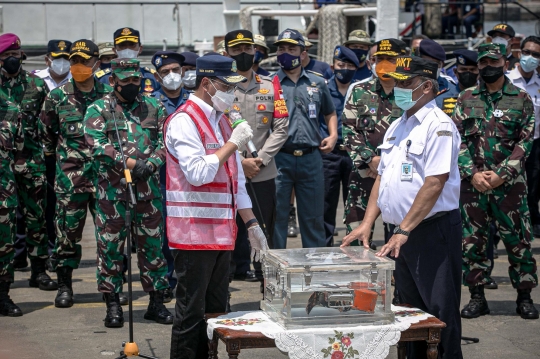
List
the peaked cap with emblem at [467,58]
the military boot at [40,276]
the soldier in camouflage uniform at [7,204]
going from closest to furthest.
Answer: the soldier in camouflage uniform at [7,204] → the military boot at [40,276] → the peaked cap with emblem at [467,58]

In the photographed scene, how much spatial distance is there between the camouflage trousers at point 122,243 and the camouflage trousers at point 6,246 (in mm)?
1112

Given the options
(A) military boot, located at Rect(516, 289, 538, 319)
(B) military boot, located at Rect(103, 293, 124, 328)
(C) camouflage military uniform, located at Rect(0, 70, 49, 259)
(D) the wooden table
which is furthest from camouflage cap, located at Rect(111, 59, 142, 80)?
(A) military boot, located at Rect(516, 289, 538, 319)

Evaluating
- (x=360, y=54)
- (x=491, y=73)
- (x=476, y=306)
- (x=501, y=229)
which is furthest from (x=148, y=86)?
(x=476, y=306)

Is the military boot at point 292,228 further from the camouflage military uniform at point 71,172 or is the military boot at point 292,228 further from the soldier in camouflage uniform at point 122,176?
the soldier in camouflage uniform at point 122,176

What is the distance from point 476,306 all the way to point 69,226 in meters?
3.85

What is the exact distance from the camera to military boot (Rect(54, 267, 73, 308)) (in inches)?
328

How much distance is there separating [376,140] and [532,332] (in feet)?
7.33

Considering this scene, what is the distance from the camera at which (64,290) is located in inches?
331

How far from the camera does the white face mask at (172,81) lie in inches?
358

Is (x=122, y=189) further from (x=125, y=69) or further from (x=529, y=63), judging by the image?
(x=529, y=63)

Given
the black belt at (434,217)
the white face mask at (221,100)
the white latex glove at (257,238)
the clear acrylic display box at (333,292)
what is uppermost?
the white face mask at (221,100)

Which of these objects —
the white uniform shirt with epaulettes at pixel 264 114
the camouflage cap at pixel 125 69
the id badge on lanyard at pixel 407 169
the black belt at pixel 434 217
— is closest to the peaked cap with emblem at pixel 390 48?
the white uniform shirt with epaulettes at pixel 264 114

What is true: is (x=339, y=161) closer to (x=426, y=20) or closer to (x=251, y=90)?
(x=251, y=90)

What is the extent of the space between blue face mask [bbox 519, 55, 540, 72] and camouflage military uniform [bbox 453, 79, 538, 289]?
10.4ft
